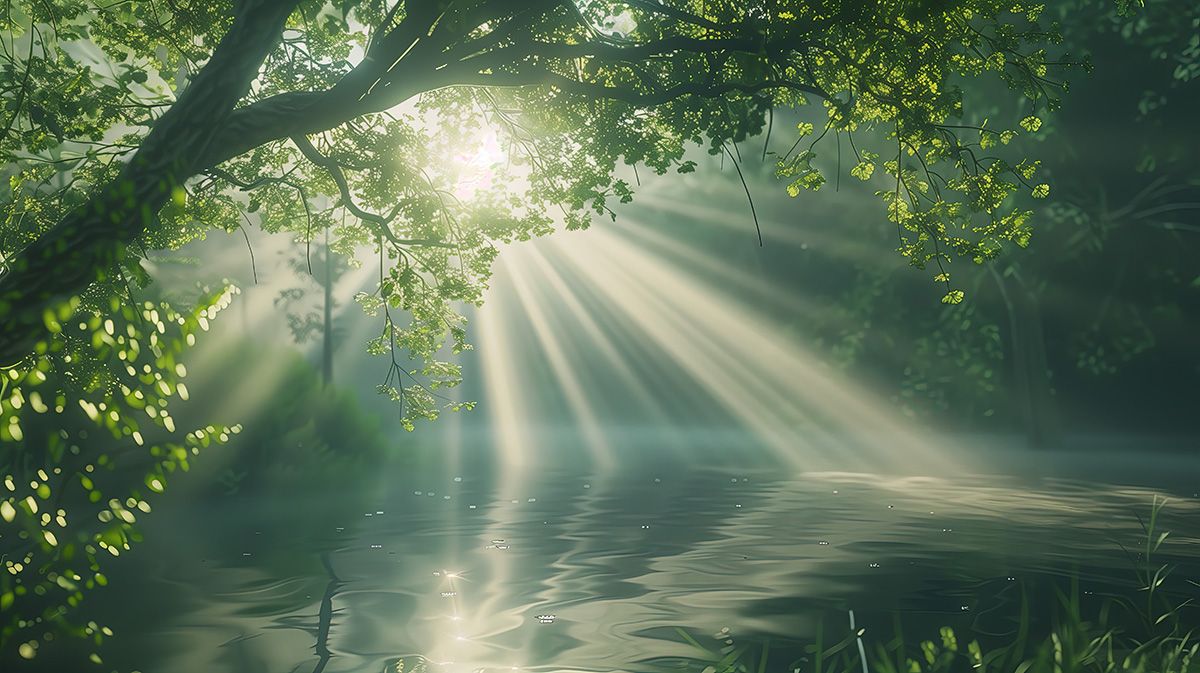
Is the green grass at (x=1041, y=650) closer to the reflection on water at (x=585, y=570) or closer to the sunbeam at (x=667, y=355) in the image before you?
the reflection on water at (x=585, y=570)

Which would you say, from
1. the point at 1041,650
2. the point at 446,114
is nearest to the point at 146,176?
the point at 1041,650

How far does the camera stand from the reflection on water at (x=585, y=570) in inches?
369

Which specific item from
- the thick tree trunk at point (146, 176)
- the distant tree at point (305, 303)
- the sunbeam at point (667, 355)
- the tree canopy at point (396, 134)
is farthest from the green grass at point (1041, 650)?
the distant tree at point (305, 303)

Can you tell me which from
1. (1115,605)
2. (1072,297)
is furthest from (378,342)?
(1072,297)

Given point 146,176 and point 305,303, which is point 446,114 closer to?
point 146,176

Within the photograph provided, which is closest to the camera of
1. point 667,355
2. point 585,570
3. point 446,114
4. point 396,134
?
point 396,134

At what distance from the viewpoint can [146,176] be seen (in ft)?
21.5

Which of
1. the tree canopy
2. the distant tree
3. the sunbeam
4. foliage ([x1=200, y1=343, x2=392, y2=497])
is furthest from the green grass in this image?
the distant tree

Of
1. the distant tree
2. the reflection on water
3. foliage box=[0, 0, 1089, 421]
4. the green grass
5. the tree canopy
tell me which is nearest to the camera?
the tree canopy

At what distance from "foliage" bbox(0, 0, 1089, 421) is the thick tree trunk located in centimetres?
2

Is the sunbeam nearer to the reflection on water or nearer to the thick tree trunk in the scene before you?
the reflection on water

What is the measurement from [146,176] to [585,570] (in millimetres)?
8620

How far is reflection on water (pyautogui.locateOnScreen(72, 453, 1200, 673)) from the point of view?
9.37 meters

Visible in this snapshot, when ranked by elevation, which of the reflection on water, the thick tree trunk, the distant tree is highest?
the distant tree
